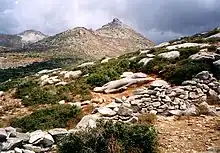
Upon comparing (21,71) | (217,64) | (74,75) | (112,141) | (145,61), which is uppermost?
(21,71)

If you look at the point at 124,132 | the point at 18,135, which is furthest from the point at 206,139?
the point at 18,135

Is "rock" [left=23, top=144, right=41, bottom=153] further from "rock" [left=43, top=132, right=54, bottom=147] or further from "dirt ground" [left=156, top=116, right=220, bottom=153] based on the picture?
"dirt ground" [left=156, top=116, right=220, bottom=153]

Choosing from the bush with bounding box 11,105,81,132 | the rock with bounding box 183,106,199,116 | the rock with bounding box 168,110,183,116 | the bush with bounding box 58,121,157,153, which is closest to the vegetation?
the bush with bounding box 11,105,81,132

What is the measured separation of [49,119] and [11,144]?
3.82 meters

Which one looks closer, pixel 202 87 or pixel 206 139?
pixel 206 139

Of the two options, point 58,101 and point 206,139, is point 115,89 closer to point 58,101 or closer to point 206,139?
point 58,101

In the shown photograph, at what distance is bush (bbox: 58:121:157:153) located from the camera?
10.5 meters

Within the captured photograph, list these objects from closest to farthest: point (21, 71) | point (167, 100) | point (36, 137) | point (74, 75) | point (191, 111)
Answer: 1. point (36, 137)
2. point (191, 111)
3. point (167, 100)
4. point (74, 75)
5. point (21, 71)

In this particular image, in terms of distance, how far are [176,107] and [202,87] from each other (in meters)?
2.24

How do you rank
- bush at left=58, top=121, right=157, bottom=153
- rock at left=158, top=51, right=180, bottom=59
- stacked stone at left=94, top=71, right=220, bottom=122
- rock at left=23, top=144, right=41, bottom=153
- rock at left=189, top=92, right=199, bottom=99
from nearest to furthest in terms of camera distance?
bush at left=58, top=121, right=157, bottom=153, rock at left=23, top=144, right=41, bottom=153, stacked stone at left=94, top=71, right=220, bottom=122, rock at left=189, top=92, right=199, bottom=99, rock at left=158, top=51, right=180, bottom=59

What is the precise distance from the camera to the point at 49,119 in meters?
15.9

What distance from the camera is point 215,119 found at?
13.6 m

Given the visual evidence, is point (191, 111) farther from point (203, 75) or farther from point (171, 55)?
point (171, 55)

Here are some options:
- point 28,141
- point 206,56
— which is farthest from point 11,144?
point 206,56
